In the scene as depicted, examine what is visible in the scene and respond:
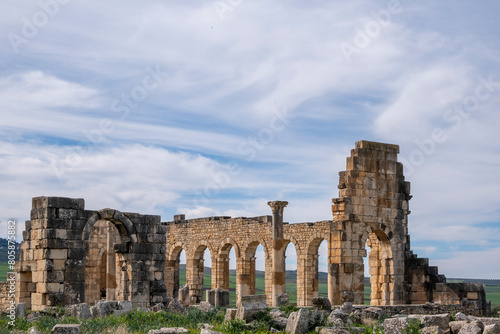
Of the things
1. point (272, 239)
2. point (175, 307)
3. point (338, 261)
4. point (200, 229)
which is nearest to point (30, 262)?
point (175, 307)

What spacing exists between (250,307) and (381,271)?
31.7 feet

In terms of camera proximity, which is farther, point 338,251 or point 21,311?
point 338,251

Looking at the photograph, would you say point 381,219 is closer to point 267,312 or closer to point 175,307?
point 175,307

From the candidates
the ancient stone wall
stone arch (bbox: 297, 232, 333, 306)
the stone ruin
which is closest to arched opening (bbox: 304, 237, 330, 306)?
stone arch (bbox: 297, 232, 333, 306)

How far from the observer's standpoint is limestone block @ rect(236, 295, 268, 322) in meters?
12.2

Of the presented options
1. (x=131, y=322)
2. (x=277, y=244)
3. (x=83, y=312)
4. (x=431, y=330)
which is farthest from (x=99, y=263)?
(x=431, y=330)

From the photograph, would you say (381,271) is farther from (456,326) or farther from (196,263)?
(196,263)

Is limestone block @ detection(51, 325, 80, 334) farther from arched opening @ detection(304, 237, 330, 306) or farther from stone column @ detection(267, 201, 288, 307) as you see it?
arched opening @ detection(304, 237, 330, 306)

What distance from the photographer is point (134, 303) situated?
1931cm

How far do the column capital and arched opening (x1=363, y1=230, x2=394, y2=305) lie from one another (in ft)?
24.1

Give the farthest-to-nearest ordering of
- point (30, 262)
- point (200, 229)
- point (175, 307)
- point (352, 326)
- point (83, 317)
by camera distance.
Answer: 1. point (200, 229)
2. point (30, 262)
3. point (175, 307)
4. point (83, 317)
5. point (352, 326)

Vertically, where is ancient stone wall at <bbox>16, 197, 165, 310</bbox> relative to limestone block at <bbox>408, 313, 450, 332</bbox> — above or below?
above

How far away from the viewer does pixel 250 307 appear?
485 inches

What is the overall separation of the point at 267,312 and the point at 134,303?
7811 millimetres
